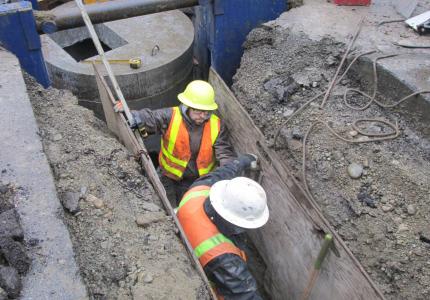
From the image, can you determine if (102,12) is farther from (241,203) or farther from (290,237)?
(290,237)

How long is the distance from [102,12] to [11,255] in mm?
3259

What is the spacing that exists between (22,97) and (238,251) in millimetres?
2272

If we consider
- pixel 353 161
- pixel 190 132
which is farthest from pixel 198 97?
pixel 353 161

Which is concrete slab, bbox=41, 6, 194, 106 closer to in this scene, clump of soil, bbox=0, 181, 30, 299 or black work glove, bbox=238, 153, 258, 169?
black work glove, bbox=238, 153, 258, 169

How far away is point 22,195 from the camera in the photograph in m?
2.75

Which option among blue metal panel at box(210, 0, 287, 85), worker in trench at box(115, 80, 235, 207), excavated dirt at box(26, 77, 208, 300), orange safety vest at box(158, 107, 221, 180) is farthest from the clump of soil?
blue metal panel at box(210, 0, 287, 85)

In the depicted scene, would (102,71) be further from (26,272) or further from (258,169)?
(26,272)

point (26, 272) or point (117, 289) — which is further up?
point (26, 272)

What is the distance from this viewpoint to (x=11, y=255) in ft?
7.58

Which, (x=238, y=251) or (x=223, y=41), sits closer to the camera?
(x=238, y=251)

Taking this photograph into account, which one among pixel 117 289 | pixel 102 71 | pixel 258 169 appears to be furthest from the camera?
pixel 102 71

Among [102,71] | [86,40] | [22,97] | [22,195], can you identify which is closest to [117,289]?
[22,195]

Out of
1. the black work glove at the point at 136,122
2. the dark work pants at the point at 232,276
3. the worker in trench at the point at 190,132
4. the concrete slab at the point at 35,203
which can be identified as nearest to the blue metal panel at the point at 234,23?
the worker in trench at the point at 190,132

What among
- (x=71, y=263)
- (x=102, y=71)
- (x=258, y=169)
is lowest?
(x=258, y=169)
